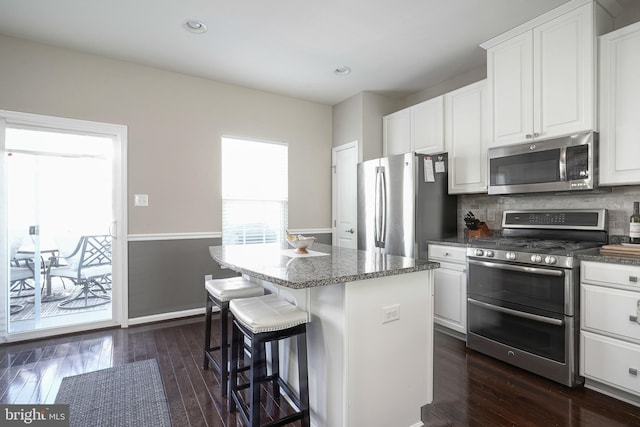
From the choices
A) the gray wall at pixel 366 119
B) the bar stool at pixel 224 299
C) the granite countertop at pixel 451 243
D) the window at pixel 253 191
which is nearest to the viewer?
the bar stool at pixel 224 299

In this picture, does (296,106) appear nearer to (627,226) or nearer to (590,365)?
(627,226)

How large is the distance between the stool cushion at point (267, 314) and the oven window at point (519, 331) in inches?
68.3

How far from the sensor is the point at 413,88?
4082 mm

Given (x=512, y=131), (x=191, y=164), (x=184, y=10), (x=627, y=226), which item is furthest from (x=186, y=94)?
(x=627, y=226)

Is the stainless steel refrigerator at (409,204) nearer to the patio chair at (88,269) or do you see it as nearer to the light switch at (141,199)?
the light switch at (141,199)

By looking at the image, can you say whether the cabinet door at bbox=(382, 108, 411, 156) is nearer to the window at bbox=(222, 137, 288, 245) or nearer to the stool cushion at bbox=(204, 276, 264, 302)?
the window at bbox=(222, 137, 288, 245)

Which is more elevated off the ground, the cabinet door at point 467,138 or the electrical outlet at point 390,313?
the cabinet door at point 467,138

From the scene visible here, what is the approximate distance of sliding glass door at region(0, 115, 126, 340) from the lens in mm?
2975

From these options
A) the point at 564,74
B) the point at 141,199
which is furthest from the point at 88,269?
the point at 564,74

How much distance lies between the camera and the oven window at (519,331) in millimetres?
2198

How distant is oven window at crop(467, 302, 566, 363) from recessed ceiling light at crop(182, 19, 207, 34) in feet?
10.9

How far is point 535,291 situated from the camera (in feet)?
7.59

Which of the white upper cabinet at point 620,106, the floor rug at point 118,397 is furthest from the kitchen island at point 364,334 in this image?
the white upper cabinet at point 620,106

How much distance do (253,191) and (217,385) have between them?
97.2 inches
